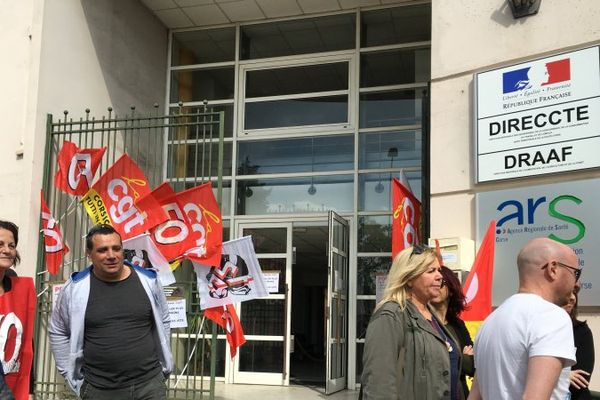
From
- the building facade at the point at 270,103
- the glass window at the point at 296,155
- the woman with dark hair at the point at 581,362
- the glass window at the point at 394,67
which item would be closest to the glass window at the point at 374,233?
the building facade at the point at 270,103

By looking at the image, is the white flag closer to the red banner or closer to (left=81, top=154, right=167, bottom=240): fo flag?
(left=81, top=154, right=167, bottom=240): fo flag

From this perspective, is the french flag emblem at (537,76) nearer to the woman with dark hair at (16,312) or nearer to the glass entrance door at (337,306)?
the glass entrance door at (337,306)

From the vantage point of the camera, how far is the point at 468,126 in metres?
5.77

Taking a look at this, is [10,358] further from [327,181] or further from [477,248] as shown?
[327,181]

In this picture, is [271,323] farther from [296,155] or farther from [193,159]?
[193,159]

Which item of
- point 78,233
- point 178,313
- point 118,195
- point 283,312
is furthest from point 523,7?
point 78,233

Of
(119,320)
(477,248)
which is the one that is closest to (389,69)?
(477,248)

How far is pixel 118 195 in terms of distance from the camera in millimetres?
7066

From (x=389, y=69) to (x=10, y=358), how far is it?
6.99m

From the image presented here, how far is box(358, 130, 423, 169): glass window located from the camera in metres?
8.65

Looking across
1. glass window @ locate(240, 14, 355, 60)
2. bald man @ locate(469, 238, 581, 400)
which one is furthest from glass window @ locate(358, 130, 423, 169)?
bald man @ locate(469, 238, 581, 400)

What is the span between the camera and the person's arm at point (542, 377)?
183 cm

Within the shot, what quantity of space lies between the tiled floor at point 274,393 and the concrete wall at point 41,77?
113 inches

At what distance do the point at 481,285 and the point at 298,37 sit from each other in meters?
5.51
